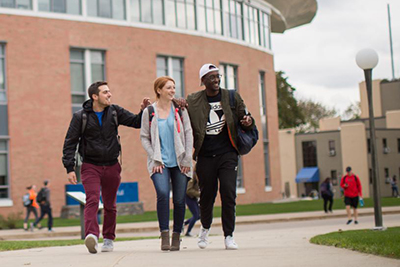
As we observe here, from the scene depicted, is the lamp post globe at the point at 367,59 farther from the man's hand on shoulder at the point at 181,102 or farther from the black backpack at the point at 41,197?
the black backpack at the point at 41,197

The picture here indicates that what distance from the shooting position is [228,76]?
41406 millimetres

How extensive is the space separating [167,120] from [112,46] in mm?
26762

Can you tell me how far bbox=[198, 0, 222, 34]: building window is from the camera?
1549 inches

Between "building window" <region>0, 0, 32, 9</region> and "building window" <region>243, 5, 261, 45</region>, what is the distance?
1562 cm

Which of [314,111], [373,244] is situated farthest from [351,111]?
[373,244]

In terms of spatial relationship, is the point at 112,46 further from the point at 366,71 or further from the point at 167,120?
the point at 167,120

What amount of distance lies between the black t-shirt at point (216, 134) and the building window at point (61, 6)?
25.5 meters

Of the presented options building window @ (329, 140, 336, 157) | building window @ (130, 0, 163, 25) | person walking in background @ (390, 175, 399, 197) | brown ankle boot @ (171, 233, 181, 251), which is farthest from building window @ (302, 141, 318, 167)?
brown ankle boot @ (171, 233, 181, 251)

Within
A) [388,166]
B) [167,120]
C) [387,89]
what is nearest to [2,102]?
[167,120]

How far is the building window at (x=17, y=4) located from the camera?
31019 mm

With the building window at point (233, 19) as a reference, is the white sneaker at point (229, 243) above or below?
below

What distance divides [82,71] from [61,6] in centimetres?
318

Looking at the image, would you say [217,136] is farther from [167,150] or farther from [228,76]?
[228,76]

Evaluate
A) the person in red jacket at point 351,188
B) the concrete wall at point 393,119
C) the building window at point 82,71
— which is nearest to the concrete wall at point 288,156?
the concrete wall at point 393,119
